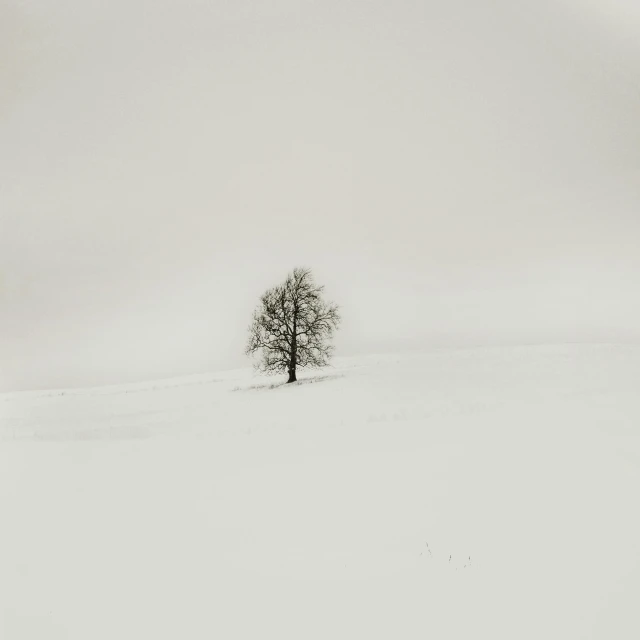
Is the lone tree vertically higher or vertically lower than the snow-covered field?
higher

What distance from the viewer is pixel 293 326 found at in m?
12.6

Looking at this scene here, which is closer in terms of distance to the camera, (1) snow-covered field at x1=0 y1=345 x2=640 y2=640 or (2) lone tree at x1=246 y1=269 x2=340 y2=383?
(1) snow-covered field at x1=0 y1=345 x2=640 y2=640

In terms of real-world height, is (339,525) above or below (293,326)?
below

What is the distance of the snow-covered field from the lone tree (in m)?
2.78

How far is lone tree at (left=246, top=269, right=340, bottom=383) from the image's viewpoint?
34.6 ft

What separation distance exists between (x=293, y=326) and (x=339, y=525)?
8308 mm

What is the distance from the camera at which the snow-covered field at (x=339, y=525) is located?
11.7ft

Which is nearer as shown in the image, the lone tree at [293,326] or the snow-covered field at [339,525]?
the snow-covered field at [339,525]

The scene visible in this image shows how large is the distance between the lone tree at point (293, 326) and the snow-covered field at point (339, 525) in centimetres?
278

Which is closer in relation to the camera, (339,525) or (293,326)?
(339,525)

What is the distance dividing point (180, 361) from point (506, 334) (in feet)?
27.6

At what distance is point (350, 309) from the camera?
10.2 m

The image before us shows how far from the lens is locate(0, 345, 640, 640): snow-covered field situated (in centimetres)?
357

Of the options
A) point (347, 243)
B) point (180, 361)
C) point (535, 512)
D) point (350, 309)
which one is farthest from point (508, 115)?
point (180, 361)
